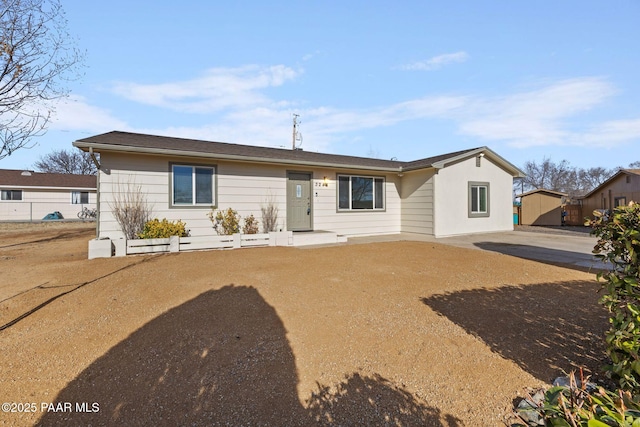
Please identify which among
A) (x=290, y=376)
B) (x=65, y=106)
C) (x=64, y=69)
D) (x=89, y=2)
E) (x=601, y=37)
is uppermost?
(x=89, y=2)

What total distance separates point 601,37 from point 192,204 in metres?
13.0

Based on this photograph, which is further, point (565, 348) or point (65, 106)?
point (65, 106)

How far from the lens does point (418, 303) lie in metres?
3.78

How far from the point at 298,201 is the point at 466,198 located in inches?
281

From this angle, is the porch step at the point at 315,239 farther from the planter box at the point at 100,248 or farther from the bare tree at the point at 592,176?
the bare tree at the point at 592,176

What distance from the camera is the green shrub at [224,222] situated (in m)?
8.93

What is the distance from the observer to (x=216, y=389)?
2.06 m

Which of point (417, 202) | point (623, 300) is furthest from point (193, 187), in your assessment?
point (623, 300)

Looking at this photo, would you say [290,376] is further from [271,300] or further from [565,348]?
[565,348]

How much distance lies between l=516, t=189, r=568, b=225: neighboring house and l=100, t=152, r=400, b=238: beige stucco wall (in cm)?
1199

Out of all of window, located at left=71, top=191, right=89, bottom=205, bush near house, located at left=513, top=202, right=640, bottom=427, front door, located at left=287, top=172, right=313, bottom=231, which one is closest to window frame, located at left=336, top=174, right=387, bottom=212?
front door, located at left=287, top=172, right=313, bottom=231

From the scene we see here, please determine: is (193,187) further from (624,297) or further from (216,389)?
(624,297)

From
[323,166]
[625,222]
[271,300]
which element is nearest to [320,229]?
[323,166]

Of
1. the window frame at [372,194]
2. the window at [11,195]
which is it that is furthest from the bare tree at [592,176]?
the window at [11,195]
